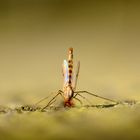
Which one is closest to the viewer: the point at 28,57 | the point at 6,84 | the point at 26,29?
the point at 6,84

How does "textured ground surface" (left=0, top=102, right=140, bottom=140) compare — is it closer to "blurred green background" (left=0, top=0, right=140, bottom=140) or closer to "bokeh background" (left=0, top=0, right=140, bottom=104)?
"blurred green background" (left=0, top=0, right=140, bottom=140)

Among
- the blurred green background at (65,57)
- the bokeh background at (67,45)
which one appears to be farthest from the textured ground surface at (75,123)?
the bokeh background at (67,45)

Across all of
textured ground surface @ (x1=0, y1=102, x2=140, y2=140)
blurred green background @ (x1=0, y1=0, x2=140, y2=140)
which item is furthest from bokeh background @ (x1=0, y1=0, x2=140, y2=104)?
textured ground surface @ (x1=0, y1=102, x2=140, y2=140)

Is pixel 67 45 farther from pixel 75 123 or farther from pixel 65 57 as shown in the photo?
pixel 75 123

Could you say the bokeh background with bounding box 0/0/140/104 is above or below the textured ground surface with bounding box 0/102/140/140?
above

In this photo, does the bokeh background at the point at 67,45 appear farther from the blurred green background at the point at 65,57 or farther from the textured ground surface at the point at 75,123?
the textured ground surface at the point at 75,123

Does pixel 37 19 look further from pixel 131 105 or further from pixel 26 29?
pixel 131 105

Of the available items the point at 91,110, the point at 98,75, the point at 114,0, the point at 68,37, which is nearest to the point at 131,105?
the point at 91,110

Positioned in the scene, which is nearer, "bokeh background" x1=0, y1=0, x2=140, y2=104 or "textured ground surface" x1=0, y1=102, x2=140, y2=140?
"textured ground surface" x1=0, y1=102, x2=140, y2=140

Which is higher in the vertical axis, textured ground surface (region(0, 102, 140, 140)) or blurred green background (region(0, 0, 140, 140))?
blurred green background (region(0, 0, 140, 140))

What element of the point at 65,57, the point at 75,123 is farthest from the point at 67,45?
the point at 75,123
